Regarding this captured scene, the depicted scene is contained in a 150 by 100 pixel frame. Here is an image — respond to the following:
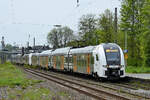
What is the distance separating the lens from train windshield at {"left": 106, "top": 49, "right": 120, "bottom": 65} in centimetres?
2105

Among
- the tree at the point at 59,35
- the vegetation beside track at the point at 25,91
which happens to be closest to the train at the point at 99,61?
the vegetation beside track at the point at 25,91

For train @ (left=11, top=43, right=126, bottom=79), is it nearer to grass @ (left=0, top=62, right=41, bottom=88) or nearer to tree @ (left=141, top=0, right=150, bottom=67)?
grass @ (left=0, top=62, right=41, bottom=88)

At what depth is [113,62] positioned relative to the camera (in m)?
21.1

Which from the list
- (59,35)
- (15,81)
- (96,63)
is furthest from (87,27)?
(15,81)

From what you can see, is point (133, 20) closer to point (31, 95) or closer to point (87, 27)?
point (87, 27)

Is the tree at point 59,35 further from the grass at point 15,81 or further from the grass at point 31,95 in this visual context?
the grass at point 31,95

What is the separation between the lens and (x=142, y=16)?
41.9m

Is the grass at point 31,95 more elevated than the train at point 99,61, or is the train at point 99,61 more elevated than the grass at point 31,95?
the train at point 99,61

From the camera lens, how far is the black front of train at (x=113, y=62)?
Answer: 20.8m

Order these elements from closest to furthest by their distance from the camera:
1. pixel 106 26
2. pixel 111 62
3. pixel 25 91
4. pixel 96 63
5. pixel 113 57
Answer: pixel 25 91 < pixel 111 62 < pixel 113 57 < pixel 96 63 < pixel 106 26

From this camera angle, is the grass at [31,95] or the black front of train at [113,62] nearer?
the grass at [31,95]

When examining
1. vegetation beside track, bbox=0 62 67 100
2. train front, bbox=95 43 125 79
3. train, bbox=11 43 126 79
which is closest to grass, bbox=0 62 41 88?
vegetation beside track, bbox=0 62 67 100

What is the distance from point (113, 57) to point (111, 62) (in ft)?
1.45

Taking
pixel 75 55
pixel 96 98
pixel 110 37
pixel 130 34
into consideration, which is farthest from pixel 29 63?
pixel 96 98
